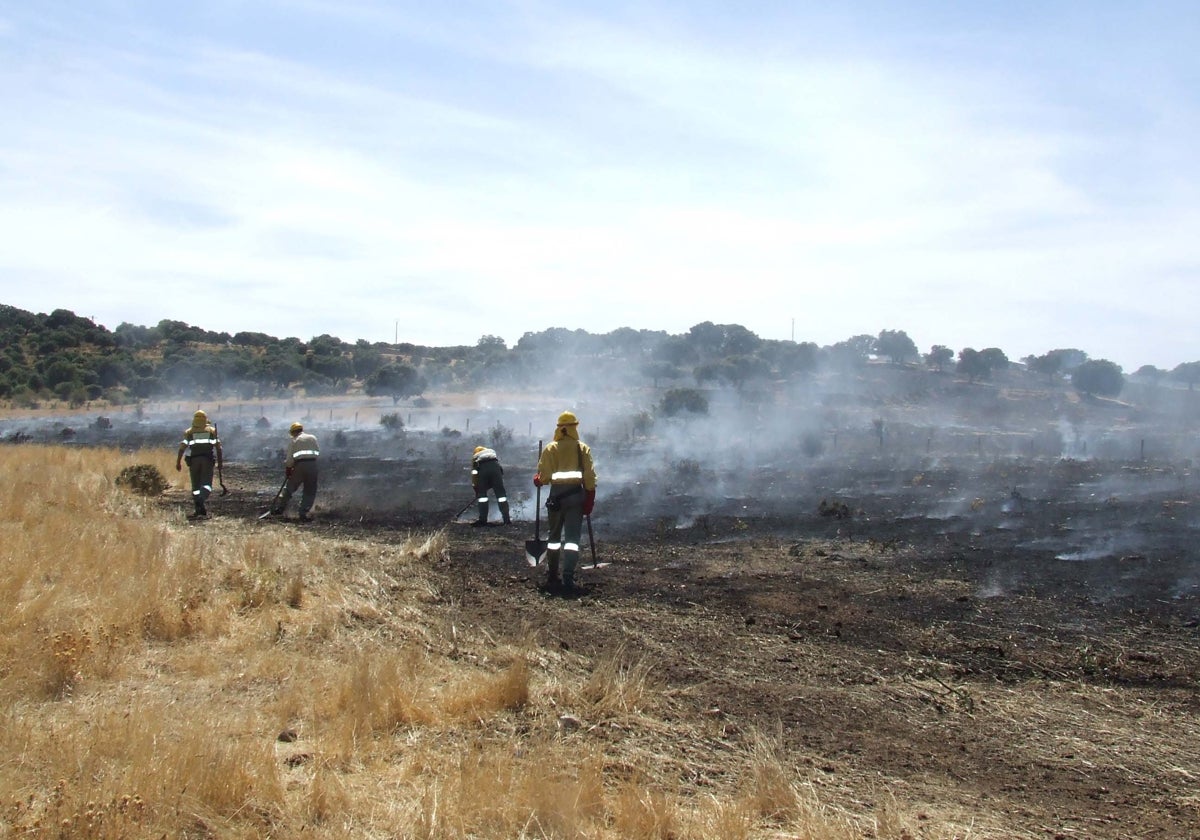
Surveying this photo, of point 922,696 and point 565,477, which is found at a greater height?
point 565,477

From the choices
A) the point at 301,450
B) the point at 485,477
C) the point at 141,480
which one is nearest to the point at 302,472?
the point at 301,450

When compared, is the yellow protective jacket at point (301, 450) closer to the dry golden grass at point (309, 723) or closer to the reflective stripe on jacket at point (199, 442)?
the reflective stripe on jacket at point (199, 442)

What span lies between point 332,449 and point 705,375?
36074mm

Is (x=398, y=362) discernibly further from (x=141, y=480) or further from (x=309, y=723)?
(x=309, y=723)

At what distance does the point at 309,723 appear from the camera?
5.35 meters

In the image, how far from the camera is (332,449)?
35844 millimetres

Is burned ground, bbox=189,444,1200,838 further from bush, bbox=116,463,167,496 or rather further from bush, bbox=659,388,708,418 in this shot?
bush, bbox=659,388,708,418

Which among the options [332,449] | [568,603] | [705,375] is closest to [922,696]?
[568,603]

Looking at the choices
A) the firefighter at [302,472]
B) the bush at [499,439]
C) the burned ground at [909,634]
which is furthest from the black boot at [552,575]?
the bush at [499,439]

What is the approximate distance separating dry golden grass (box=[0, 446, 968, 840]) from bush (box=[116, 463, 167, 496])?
9.25 m

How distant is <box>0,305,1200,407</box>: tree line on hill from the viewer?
60281 mm

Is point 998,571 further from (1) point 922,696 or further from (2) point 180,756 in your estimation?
(2) point 180,756

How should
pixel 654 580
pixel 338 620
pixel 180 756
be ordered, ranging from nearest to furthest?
pixel 180 756 < pixel 338 620 < pixel 654 580

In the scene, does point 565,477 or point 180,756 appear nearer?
point 180,756
